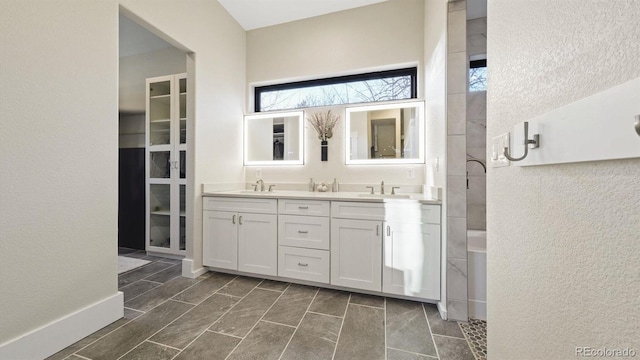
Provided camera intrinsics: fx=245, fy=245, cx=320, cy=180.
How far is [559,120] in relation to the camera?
0.62m

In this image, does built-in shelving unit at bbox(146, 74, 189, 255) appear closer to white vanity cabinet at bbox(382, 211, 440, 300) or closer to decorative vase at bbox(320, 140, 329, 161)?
decorative vase at bbox(320, 140, 329, 161)

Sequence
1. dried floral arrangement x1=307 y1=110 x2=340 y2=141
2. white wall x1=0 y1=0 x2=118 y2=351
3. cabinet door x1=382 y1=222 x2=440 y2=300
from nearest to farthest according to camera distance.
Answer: white wall x1=0 y1=0 x2=118 y2=351
cabinet door x1=382 y1=222 x2=440 y2=300
dried floral arrangement x1=307 y1=110 x2=340 y2=141

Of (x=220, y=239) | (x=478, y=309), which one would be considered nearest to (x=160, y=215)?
(x=220, y=239)

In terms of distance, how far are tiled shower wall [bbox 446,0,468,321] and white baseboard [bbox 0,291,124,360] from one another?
7.74 feet

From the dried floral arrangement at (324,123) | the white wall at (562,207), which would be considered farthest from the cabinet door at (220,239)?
the white wall at (562,207)

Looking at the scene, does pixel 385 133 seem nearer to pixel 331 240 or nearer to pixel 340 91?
pixel 340 91

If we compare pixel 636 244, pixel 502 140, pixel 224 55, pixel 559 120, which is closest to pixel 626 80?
pixel 559 120

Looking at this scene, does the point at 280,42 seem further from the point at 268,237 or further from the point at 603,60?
the point at 603,60

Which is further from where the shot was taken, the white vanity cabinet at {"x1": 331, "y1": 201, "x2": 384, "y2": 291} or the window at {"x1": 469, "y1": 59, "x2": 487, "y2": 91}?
the window at {"x1": 469, "y1": 59, "x2": 487, "y2": 91}

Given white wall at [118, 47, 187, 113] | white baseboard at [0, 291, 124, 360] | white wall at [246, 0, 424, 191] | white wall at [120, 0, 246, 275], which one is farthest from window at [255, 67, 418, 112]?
white baseboard at [0, 291, 124, 360]

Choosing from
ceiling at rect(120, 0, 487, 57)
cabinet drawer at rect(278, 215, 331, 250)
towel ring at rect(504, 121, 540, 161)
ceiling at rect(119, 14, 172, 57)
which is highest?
ceiling at rect(120, 0, 487, 57)

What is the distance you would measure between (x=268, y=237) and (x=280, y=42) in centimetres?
234

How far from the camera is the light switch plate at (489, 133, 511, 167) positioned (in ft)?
3.01

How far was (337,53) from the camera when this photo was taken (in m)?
2.83
